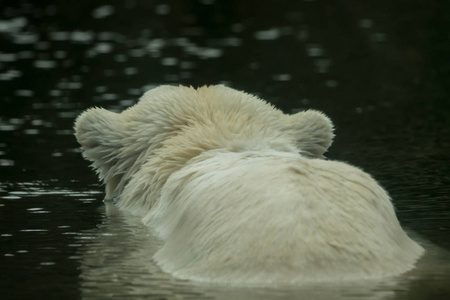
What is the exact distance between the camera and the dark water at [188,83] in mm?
5914

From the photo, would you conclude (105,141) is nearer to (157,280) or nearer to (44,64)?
(157,280)

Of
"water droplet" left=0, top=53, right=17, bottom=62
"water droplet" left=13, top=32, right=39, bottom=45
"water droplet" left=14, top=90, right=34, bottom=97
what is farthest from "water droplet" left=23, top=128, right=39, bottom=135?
"water droplet" left=13, top=32, right=39, bottom=45

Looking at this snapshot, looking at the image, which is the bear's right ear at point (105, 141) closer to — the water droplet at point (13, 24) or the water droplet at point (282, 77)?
the water droplet at point (282, 77)

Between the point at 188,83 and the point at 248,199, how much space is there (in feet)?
25.7

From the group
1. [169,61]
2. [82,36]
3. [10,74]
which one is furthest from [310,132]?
[82,36]

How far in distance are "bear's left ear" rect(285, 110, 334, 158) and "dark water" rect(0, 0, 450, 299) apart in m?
0.67

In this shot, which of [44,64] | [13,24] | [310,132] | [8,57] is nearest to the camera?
[310,132]

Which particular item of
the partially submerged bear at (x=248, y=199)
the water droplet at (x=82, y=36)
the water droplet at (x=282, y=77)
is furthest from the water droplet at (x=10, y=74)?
the partially submerged bear at (x=248, y=199)

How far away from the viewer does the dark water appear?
5914 millimetres

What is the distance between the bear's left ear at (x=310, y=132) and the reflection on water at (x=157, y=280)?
1444 millimetres

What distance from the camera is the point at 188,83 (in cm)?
1341

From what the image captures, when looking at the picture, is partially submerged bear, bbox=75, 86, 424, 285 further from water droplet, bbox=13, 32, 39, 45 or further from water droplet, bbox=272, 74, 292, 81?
water droplet, bbox=13, 32, 39, 45

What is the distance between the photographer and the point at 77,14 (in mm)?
19266

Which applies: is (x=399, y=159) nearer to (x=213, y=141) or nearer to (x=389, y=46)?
(x=213, y=141)
